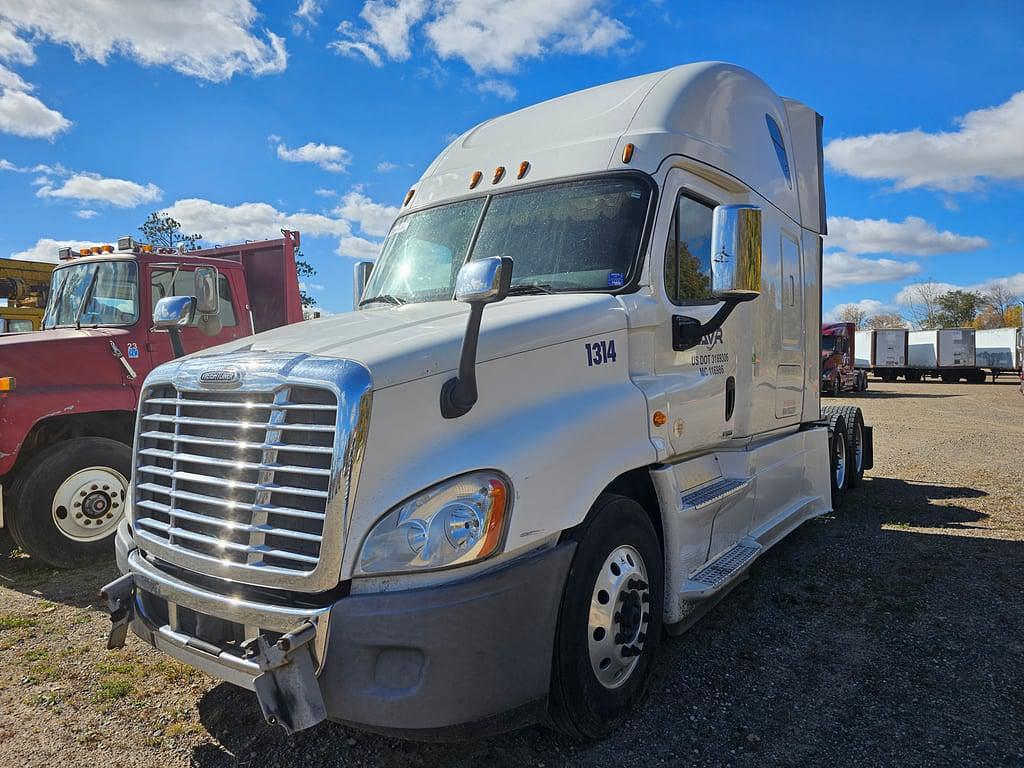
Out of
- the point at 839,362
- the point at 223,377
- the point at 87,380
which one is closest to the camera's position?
the point at 223,377

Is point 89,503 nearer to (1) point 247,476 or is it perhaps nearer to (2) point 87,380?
(2) point 87,380

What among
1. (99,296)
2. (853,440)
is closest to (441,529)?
(99,296)

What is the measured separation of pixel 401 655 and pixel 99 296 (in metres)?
5.76

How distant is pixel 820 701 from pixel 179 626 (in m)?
3.04

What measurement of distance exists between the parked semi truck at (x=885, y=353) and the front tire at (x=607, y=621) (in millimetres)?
39557

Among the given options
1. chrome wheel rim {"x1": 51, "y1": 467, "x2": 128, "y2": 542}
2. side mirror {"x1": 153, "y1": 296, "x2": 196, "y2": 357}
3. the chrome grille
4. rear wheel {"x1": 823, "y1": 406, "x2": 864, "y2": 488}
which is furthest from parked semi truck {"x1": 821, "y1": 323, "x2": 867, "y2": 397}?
the chrome grille

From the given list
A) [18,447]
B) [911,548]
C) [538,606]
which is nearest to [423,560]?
[538,606]

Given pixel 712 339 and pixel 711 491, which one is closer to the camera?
pixel 711 491

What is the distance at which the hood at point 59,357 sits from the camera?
5.76 meters

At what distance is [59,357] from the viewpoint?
598 centimetres

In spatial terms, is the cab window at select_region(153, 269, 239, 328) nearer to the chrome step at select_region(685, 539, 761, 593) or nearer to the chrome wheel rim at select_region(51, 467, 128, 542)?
the chrome wheel rim at select_region(51, 467, 128, 542)

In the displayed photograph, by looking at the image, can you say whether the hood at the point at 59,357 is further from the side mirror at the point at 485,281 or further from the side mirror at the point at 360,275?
the side mirror at the point at 485,281

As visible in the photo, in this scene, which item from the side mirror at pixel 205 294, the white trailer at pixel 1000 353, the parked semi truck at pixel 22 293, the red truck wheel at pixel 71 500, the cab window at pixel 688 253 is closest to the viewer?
the cab window at pixel 688 253

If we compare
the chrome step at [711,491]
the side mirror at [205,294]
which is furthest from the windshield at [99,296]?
the chrome step at [711,491]
